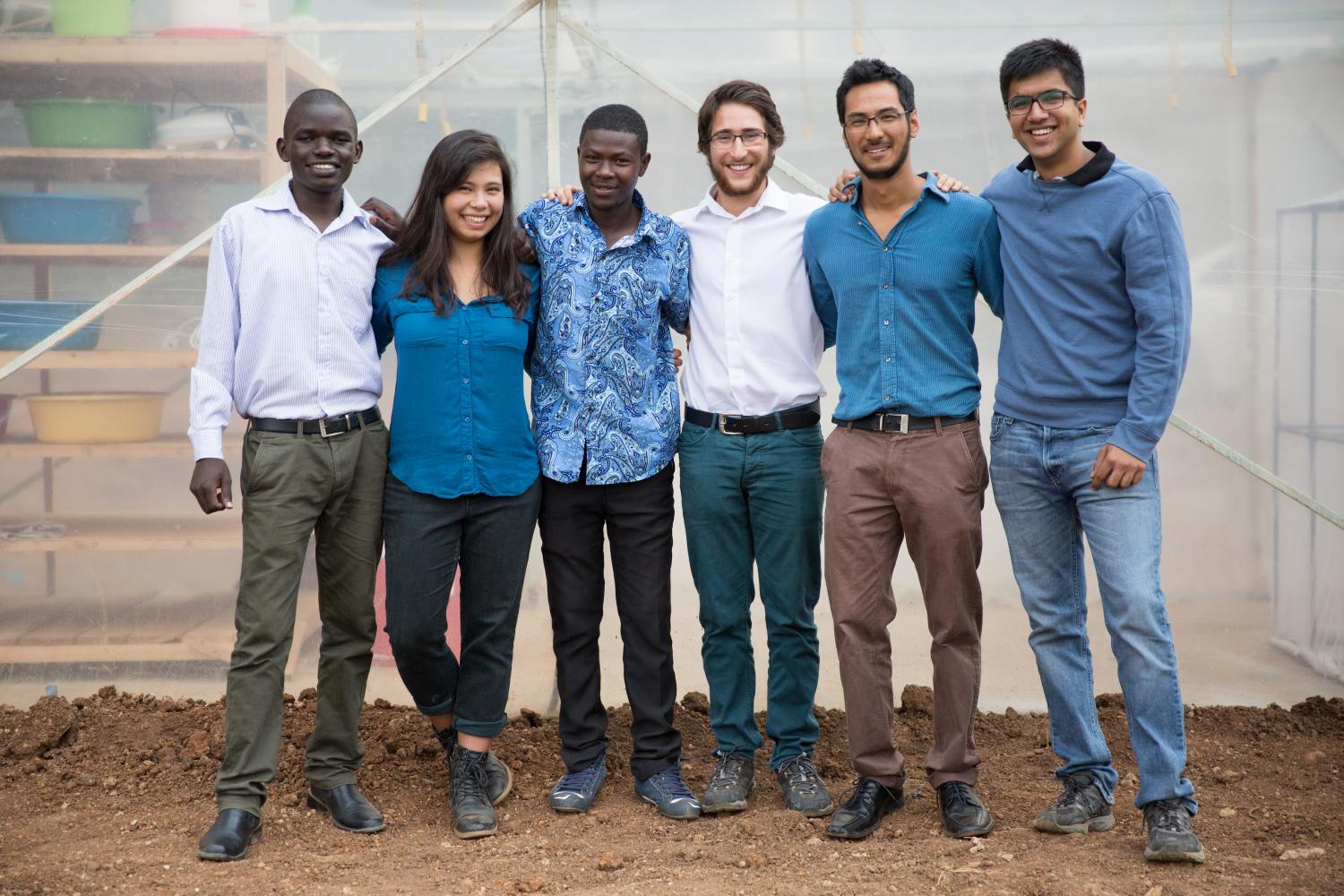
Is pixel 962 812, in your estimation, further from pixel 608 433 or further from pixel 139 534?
pixel 139 534

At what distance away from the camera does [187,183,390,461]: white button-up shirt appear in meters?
2.78

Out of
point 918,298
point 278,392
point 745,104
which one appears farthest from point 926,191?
point 278,392

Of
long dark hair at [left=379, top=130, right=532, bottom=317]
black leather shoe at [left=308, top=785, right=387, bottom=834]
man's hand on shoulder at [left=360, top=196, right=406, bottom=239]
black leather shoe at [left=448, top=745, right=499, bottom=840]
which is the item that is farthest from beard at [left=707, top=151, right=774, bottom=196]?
black leather shoe at [left=308, top=785, right=387, bottom=834]

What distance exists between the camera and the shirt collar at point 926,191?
9.25 feet

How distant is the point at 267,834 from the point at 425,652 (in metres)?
0.58

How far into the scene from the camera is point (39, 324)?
391cm

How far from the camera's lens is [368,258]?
2900 millimetres

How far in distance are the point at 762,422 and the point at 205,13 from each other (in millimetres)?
2357

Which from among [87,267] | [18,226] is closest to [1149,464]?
[87,267]

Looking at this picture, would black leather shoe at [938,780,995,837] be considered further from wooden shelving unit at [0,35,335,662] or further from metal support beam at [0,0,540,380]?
metal support beam at [0,0,540,380]

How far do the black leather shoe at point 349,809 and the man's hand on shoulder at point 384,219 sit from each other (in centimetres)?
142

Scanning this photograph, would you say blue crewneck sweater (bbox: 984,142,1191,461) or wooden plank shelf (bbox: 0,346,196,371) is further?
wooden plank shelf (bbox: 0,346,196,371)

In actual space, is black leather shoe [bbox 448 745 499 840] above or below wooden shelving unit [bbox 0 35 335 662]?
below

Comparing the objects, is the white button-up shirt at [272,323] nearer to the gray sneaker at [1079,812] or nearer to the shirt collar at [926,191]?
the shirt collar at [926,191]
